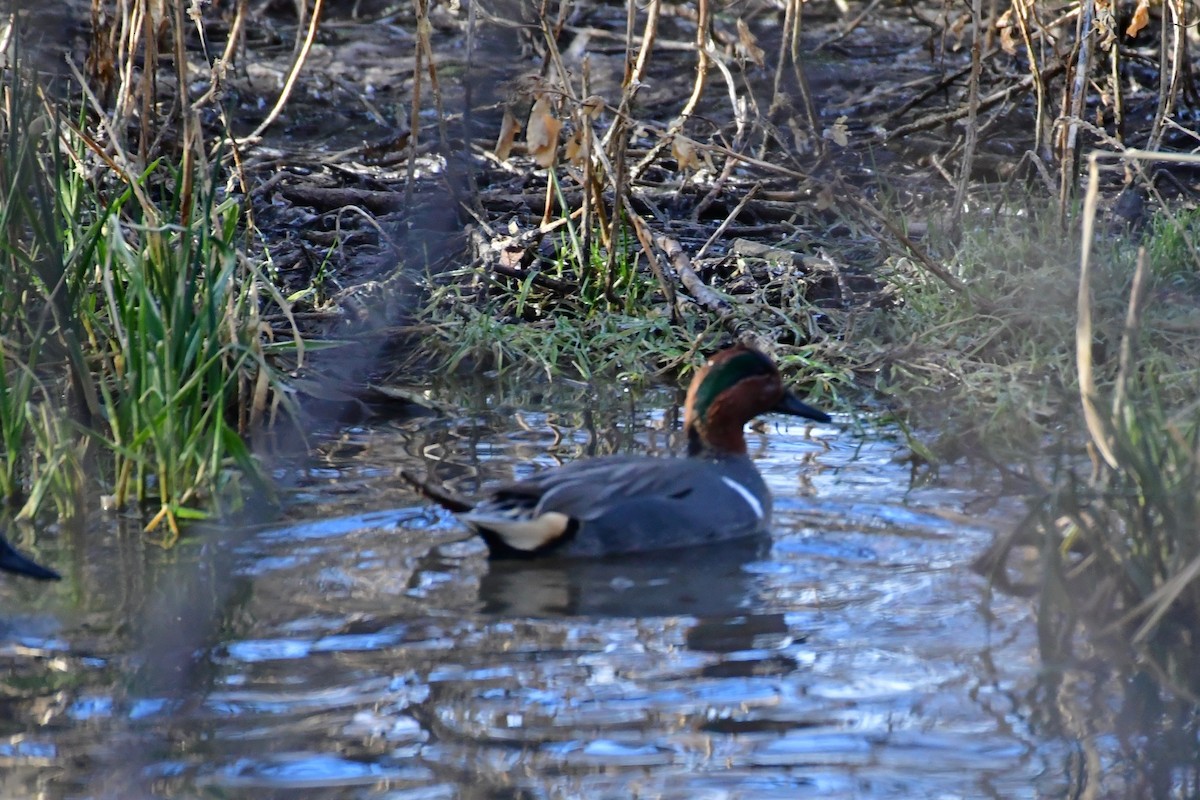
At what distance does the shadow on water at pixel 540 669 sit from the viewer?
3285mm

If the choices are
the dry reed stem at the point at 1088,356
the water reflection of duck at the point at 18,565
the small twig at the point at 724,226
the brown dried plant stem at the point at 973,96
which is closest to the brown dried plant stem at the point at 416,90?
the small twig at the point at 724,226

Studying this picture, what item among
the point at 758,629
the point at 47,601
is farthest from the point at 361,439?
the point at 758,629

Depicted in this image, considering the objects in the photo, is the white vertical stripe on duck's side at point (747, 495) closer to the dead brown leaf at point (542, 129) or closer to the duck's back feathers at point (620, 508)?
the duck's back feathers at point (620, 508)

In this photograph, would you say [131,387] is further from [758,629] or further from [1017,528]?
[1017,528]

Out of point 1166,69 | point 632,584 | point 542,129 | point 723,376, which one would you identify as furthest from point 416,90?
point 1166,69

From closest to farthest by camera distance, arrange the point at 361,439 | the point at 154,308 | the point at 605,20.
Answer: the point at 154,308 → the point at 361,439 → the point at 605,20

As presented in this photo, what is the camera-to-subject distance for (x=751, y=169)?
8648 mm

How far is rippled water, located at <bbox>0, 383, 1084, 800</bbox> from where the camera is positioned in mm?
3289

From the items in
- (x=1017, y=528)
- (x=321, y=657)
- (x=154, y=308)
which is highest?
(x=154, y=308)

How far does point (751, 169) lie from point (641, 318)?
1917 mm

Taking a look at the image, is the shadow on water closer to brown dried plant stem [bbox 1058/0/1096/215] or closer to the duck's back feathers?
the duck's back feathers

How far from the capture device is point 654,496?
16.0ft

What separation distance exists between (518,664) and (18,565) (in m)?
1.35

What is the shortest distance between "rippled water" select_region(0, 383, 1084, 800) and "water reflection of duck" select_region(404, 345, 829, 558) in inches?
3.5
